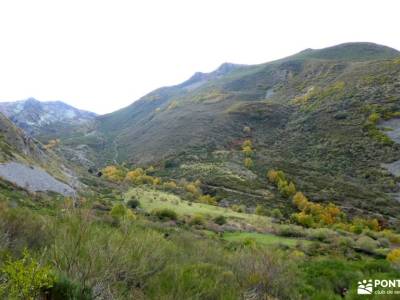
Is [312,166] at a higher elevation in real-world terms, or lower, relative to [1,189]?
lower

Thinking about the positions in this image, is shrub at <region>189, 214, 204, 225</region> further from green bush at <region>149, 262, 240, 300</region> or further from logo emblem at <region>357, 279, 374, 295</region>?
green bush at <region>149, 262, 240, 300</region>

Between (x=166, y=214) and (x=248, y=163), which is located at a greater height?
(x=166, y=214)

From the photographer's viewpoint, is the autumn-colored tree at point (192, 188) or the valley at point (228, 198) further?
the autumn-colored tree at point (192, 188)

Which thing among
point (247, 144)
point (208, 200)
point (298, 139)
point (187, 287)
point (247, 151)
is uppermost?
point (187, 287)

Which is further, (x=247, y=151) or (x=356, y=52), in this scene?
(x=356, y=52)

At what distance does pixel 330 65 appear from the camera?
116125 mm

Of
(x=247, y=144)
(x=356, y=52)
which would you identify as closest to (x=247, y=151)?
(x=247, y=144)

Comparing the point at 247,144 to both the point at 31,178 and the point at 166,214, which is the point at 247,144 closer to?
the point at 166,214

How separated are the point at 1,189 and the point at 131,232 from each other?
18.9 meters

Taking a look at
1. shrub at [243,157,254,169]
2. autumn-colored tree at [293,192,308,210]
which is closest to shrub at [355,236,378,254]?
autumn-colored tree at [293,192,308,210]

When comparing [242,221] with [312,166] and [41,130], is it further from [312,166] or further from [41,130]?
[41,130]

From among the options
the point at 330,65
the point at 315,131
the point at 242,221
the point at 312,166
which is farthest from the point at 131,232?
the point at 330,65

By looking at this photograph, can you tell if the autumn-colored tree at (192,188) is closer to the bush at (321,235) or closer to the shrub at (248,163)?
the shrub at (248,163)

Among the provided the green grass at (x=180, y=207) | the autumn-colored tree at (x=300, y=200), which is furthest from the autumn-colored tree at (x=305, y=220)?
the green grass at (x=180, y=207)
